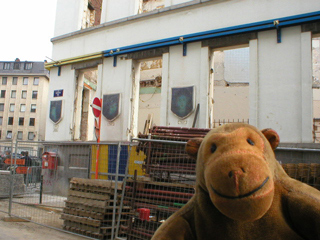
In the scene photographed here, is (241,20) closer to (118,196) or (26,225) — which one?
(118,196)

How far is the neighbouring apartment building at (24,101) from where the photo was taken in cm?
5128

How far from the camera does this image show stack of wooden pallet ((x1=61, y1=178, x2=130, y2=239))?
5.50 m

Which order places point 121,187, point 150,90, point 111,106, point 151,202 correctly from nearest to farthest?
point 151,202, point 121,187, point 111,106, point 150,90

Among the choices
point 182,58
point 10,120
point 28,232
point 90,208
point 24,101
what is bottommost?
point 28,232

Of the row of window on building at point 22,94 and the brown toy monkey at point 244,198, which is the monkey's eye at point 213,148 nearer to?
the brown toy monkey at point 244,198

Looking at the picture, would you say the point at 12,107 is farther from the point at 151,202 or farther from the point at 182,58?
the point at 151,202

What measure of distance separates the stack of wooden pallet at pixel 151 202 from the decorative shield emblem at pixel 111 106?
22.2ft

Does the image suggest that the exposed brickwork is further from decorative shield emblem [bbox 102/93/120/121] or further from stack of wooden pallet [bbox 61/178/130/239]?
stack of wooden pallet [bbox 61/178/130/239]

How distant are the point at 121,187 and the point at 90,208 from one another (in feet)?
2.72

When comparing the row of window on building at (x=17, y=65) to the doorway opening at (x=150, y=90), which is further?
the row of window on building at (x=17, y=65)

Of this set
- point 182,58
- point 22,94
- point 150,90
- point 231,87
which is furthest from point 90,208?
point 22,94

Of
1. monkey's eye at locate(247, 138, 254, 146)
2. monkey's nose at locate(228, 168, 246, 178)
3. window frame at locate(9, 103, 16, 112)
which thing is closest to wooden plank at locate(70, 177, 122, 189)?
monkey's eye at locate(247, 138, 254, 146)

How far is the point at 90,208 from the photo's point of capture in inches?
225

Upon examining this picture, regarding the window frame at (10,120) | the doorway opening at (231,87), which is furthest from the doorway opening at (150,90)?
the window frame at (10,120)
